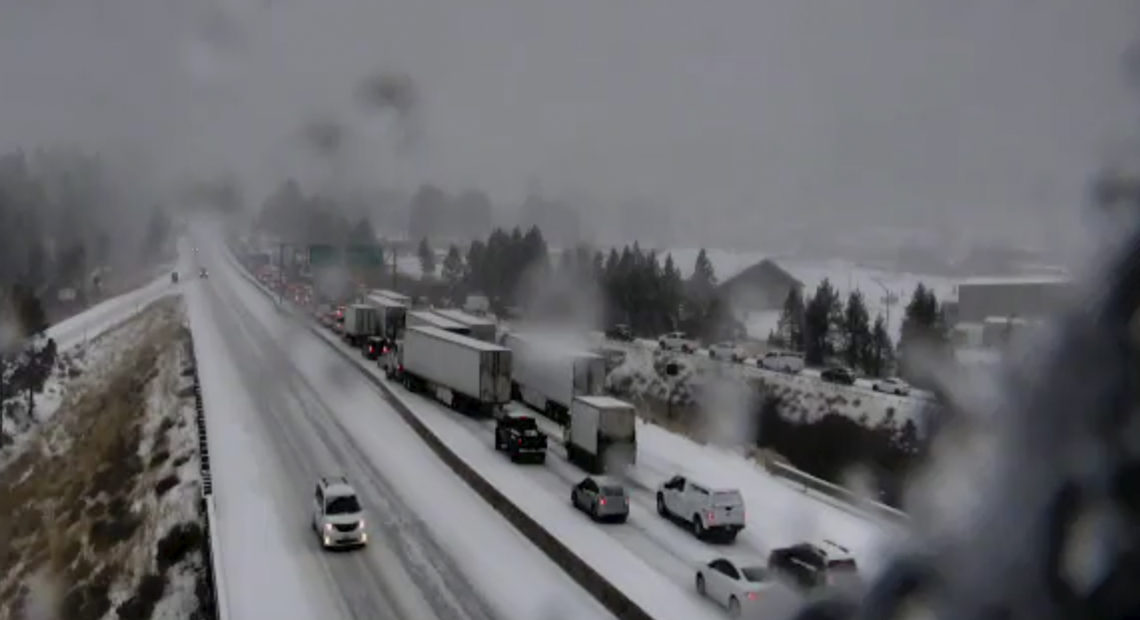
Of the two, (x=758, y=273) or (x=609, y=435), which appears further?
(x=758, y=273)

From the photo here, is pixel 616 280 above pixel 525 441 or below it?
above

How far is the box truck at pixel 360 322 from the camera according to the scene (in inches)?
1666

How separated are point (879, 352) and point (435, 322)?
17754mm

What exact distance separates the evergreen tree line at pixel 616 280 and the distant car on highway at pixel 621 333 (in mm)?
1026

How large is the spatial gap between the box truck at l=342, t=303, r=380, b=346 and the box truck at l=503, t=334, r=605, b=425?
10.8 meters

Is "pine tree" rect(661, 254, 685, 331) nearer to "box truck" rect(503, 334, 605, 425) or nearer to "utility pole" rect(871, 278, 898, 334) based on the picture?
"utility pole" rect(871, 278, 898, 334)

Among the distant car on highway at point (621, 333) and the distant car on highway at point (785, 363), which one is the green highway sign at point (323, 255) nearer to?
the distant car on highway at point (621, 333)

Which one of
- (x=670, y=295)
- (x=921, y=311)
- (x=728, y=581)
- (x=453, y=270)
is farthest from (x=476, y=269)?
(x=728, y=581)

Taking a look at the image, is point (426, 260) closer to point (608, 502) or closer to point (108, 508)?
point (108, 508)

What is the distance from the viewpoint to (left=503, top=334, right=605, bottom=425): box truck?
26734 millimetres

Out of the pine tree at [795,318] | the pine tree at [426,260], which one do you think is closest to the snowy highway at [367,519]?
the pine tree at [795,318]

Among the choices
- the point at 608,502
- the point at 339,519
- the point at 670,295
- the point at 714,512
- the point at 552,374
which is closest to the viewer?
the point at 339,519

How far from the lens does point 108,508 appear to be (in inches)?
882

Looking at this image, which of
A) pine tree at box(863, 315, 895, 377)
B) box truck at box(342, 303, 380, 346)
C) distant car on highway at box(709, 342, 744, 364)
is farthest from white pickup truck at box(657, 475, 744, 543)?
box truck at box(342, 303, 380, 346)
